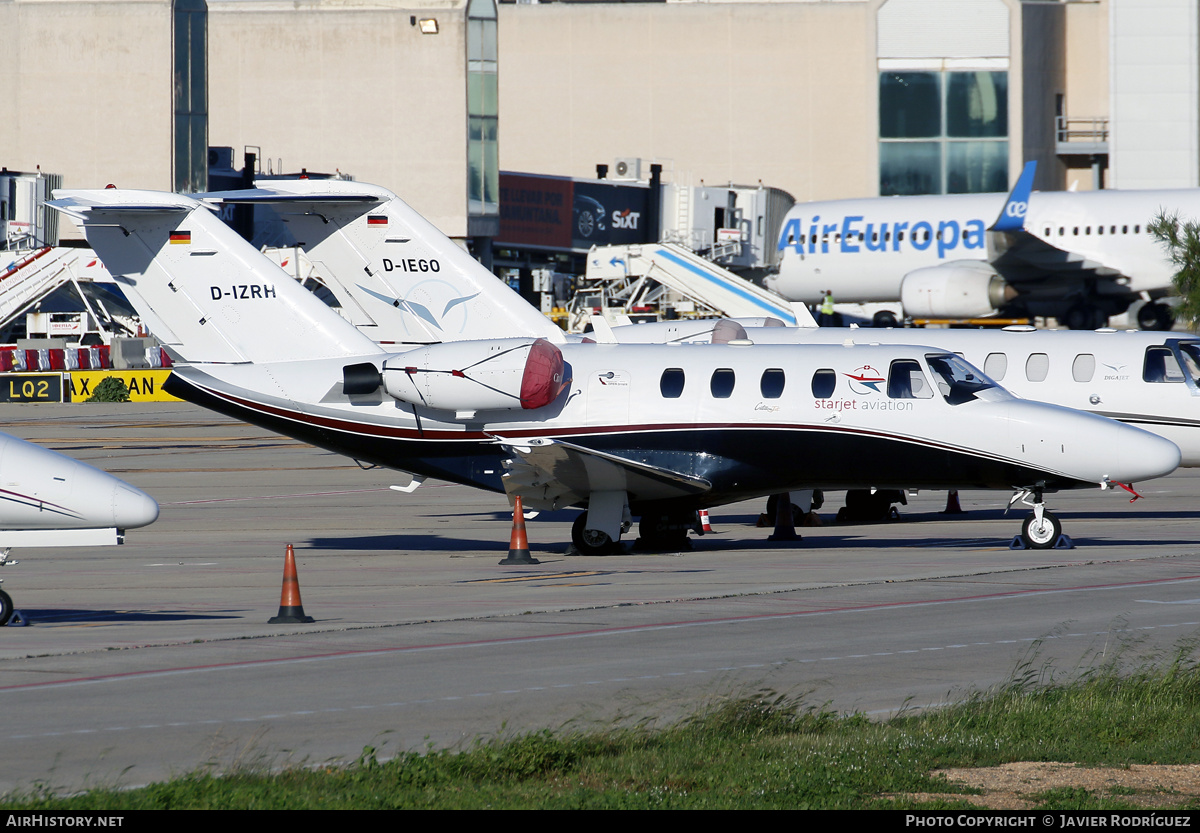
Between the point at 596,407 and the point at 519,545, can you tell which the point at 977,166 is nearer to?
the point at 596,407

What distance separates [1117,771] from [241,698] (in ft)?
20.0

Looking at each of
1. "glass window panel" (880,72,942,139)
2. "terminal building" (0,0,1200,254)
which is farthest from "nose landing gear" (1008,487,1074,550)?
"glass window panel" (880,72,942,139)

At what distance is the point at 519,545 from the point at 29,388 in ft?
128

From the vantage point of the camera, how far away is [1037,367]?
1019 inches

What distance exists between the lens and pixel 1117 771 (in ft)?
31.6

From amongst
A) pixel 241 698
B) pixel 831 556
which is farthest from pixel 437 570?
pixel 241 698

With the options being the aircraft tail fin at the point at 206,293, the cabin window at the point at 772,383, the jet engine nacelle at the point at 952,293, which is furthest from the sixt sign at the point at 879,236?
the aircraft tail fin at the point at 206,293

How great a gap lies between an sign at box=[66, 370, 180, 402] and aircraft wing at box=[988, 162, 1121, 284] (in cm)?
2805

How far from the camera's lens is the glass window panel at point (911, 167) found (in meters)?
86.2

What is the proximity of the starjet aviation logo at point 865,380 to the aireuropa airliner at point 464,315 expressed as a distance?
4.23 m

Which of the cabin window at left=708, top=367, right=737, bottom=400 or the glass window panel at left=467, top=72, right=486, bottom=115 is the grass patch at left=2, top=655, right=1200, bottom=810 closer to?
the cabin window at left=708, top=367, right=737, bottom=400

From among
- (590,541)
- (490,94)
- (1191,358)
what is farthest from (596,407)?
(490,94)

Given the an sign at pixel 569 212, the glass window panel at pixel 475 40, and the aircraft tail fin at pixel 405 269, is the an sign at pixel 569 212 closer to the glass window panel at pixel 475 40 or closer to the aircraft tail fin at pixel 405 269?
the glass window panel at pixel 475 40
